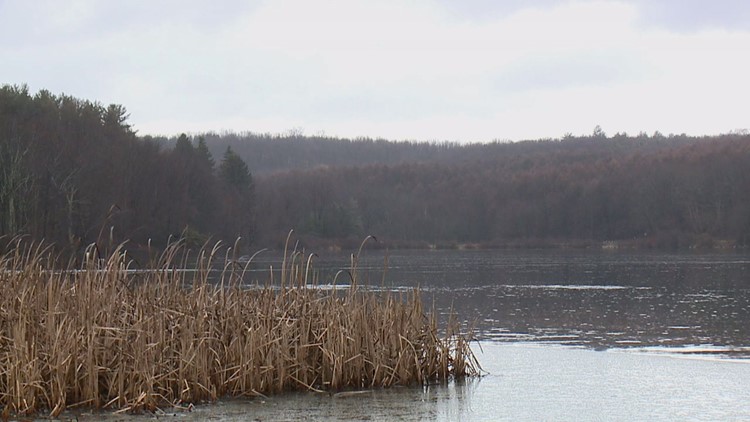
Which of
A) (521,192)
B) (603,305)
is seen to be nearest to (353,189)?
(521,192)

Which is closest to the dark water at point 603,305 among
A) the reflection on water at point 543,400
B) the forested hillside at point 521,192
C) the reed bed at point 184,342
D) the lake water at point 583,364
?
the lake water at point 583,364

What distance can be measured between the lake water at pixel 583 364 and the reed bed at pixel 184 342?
1.28ft

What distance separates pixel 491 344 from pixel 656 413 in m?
8.14

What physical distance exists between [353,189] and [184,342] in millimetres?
152791

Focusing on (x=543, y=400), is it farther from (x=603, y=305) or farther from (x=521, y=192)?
(x=521, y=192)

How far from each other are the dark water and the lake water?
0.05 m

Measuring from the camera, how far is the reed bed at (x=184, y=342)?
11.3 metres

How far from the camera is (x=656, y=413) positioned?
12.0m

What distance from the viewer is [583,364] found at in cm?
1680

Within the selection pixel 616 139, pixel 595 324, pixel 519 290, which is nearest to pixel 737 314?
pixel 595 324

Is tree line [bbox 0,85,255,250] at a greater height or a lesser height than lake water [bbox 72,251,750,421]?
greater

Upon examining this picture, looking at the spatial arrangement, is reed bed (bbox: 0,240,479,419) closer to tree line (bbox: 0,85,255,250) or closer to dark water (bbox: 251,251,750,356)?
dark water (bbox: 251,251,750,356)

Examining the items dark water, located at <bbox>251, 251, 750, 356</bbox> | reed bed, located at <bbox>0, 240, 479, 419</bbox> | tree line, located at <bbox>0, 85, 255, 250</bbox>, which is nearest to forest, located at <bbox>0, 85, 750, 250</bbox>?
tree line, located at <bbox>0, 85, 255, 250</bbox>

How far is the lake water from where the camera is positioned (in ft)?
39.4
